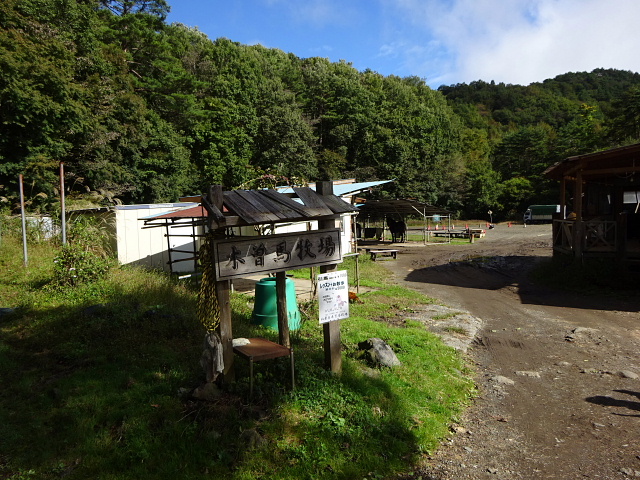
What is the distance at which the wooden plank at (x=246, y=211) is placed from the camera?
476 centimetres

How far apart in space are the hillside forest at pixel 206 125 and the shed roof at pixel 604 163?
8.66 m

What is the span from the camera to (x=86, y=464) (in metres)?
3.93

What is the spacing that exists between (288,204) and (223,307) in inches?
55.0

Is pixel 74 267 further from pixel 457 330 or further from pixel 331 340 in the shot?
pixel 457 330

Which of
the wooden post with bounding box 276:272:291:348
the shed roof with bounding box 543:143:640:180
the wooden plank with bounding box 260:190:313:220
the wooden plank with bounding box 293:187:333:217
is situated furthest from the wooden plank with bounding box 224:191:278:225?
the shed roof with bounding box 543:143:640:180

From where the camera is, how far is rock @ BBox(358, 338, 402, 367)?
249 inches

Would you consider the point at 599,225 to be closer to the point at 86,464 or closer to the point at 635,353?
the point at 635,353

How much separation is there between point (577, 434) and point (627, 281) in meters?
10.1

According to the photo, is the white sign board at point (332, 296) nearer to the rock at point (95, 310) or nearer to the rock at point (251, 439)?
the rock at point (251, 439)

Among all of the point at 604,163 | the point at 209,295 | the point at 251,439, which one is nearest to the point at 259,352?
the point at 209,295

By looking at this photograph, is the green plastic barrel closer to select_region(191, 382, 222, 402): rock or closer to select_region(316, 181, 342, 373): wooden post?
select_region(316, 181, 342, 373): wooden post

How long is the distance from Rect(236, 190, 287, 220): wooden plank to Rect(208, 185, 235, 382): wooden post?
43 centimetres

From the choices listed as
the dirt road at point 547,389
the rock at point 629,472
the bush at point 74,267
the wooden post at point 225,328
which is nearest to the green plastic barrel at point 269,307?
the wooden post at point 225,328

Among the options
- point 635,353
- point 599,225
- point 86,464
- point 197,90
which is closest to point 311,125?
point 197,90
